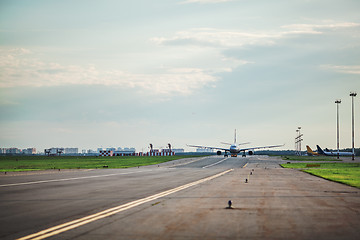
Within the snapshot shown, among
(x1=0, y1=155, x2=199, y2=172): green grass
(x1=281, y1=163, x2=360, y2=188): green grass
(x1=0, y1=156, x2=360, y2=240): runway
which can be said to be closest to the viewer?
(x1=0, y1=156, x2=360, y2=240): runway

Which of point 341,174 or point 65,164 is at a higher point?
point 341,174

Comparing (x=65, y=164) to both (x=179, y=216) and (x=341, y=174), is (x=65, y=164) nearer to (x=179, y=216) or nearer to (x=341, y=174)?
(x=341, y=174)

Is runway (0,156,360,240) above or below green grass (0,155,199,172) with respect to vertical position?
above

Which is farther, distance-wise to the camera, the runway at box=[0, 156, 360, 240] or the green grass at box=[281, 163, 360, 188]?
the green grass at box=[281, 163, 360, 188]

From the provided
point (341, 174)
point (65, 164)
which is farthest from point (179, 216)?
point (65, 164)

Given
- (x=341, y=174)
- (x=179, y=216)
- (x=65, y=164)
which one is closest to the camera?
(x=179, y=216)

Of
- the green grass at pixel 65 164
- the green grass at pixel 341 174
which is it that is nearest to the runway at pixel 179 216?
the green grass at pixel 341 174

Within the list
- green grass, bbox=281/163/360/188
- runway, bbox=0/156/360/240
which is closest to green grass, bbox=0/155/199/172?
green grass, bbox=281/163/360/188

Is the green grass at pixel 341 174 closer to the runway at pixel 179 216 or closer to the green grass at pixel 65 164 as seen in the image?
the runway at pixel 179 216

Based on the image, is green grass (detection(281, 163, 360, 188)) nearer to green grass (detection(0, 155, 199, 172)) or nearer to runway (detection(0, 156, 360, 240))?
runway (detection(0, 156, 360, 240))

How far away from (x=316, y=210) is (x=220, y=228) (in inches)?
218

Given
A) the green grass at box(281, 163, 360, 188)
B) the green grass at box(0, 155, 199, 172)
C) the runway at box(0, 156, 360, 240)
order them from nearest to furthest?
the runway at box(0, 156, 360, 240) < the green grass at box(281, 163, 360, 188) < the green grass at box(0, 155, 199, 172)

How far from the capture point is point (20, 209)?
49.6 feet

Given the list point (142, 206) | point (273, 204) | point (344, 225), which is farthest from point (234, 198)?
point (344, 225)
